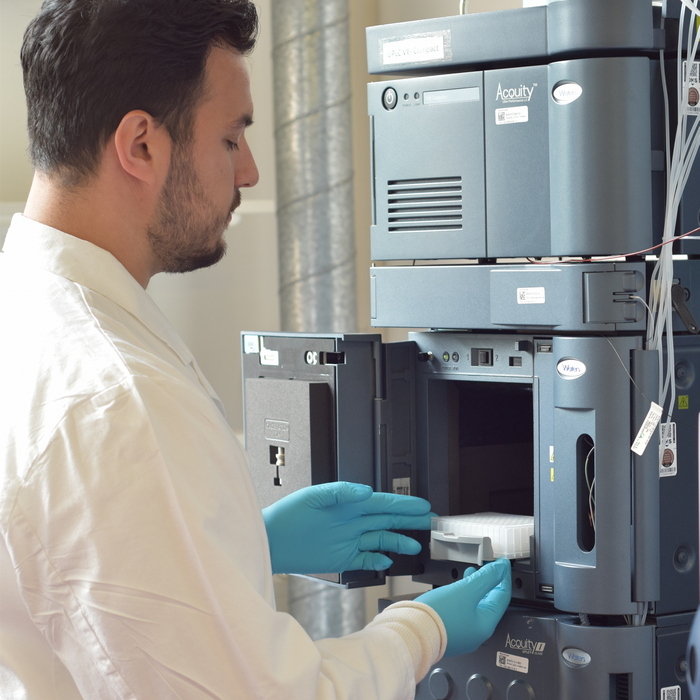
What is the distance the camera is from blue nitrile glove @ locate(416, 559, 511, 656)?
1.17 m

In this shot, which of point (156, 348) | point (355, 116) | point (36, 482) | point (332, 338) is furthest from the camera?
point (355, 116)

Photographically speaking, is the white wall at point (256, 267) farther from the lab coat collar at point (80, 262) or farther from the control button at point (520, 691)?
the lab coat collar at point (80, 262)

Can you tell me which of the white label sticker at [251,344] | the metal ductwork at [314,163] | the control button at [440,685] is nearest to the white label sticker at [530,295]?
the white label sticker at [251,344]

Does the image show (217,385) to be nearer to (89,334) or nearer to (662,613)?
(662,613)

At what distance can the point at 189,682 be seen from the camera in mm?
795

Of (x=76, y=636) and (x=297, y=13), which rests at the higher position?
(x=297, y=13)

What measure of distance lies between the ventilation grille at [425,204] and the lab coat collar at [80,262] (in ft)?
1.66

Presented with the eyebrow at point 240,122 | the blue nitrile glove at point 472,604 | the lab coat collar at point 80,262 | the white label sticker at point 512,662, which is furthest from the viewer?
the white label sticker at point 512,662

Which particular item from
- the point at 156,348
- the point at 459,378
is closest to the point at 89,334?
the point at 156,348

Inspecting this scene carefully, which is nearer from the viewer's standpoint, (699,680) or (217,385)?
(699,680)

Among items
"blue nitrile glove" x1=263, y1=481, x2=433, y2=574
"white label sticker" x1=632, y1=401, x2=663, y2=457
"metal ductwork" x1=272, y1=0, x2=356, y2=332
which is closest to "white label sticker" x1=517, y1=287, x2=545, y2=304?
"white label sticker" x1=632, y1=401, x2=663, y2=457

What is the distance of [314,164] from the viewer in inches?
94.9

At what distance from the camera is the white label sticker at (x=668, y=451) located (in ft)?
3.96

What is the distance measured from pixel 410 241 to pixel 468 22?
29 centimetres
